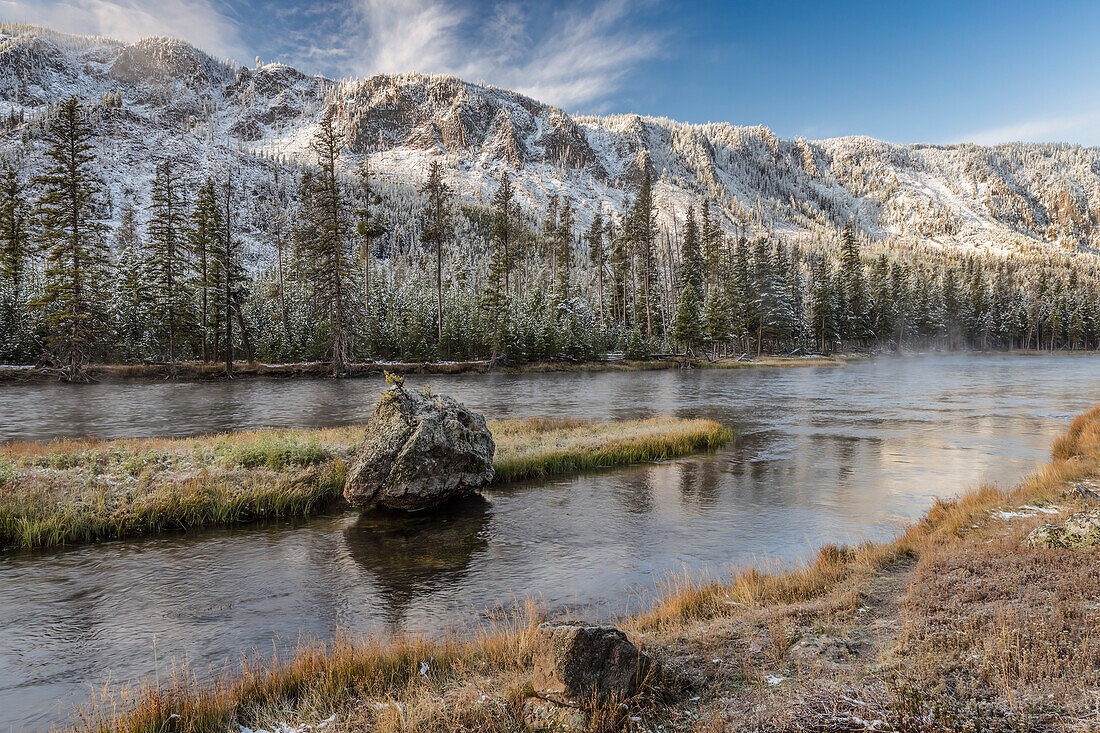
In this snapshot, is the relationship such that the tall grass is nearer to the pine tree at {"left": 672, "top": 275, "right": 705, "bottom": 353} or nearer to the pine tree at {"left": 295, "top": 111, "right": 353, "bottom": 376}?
the pine tree at {"left": 295, "top": 111, "right": 353, "bottom": 376}

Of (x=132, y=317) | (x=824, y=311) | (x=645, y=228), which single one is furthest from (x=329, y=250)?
(x=824, y=311)

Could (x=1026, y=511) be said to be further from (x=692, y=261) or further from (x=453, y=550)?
(x=692, y=261)

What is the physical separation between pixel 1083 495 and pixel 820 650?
387 inches

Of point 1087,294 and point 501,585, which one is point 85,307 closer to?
point 501,585

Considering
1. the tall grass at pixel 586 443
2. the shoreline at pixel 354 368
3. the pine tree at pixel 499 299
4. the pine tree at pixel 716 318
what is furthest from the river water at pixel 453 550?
the pine tree at pixel 716 318

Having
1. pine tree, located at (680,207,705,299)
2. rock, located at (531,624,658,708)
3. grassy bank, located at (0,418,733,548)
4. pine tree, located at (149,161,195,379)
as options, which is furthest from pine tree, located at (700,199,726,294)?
rock, located at (531,624,658,708)

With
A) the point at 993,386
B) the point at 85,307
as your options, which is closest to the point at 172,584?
the point at 85,307

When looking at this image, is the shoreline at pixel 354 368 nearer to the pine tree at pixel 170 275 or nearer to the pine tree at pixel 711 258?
the pine tree at pixel 170 275

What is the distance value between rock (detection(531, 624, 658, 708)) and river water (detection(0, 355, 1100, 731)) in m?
3.56

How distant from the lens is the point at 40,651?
731 centimetres

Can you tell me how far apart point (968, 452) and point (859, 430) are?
19.4ft

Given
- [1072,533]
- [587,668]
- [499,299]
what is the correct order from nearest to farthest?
[587,668] → [1072,533] → [499,299]

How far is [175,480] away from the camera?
531 inches

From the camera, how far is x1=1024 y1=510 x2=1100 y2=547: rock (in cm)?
781
